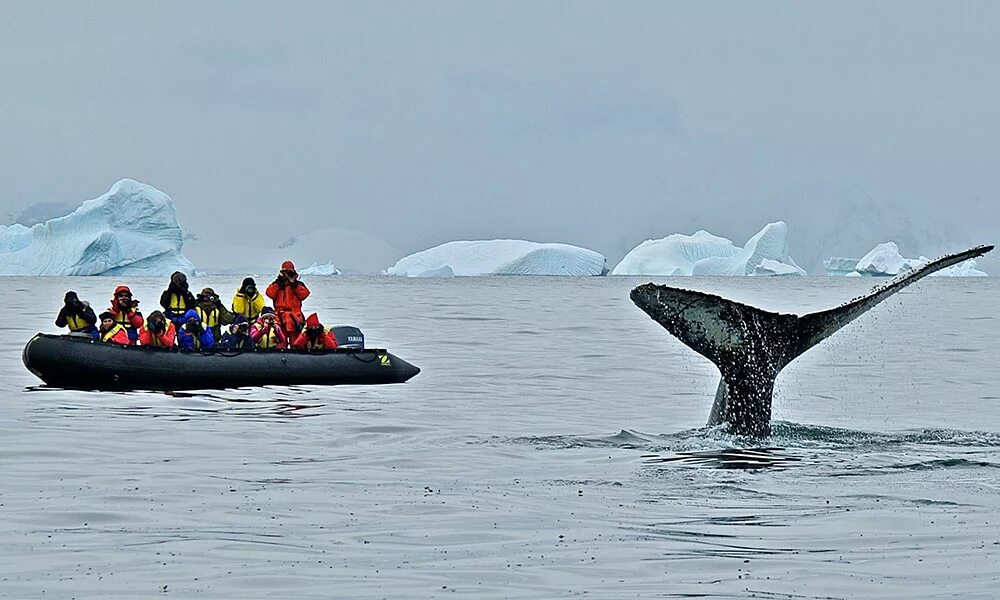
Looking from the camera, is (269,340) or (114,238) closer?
(269,340)

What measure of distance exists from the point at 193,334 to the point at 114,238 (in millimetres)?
56858

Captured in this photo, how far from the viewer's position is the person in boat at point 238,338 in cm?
1766

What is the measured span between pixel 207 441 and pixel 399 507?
13.4 feet

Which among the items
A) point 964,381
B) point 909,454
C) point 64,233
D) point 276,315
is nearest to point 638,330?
point 964,381

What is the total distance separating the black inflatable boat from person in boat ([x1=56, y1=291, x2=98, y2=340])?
0.46 m

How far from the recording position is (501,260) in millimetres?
96938

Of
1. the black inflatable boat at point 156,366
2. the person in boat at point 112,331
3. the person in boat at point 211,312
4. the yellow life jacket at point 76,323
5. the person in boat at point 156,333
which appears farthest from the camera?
the person in boat at point 211,312

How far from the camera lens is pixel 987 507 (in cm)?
812

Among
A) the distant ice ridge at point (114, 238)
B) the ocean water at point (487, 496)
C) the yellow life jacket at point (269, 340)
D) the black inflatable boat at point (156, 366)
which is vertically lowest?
the ocean water at point (487, 496)

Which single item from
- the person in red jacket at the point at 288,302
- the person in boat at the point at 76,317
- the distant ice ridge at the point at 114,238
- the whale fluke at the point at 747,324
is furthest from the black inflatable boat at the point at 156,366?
the distant ice ridge at the point at 114,238

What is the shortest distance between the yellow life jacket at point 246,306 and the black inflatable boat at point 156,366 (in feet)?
3.97

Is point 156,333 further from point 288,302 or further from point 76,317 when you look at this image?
point 288,302

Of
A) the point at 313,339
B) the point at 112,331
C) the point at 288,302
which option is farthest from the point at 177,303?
the point at 313,339

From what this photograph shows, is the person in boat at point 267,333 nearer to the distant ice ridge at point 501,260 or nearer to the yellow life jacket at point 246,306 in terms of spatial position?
the yellow life jacket at point 246,306
